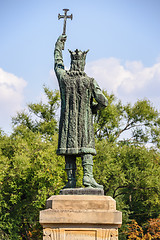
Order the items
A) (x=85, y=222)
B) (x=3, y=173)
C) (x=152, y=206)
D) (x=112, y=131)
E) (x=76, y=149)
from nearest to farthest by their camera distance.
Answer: (x=85, y=222), (x=76, y=149), (x=3, y=173), (x=152, y=206), (x=112, y=131)

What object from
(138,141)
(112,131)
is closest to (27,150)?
(112,131)

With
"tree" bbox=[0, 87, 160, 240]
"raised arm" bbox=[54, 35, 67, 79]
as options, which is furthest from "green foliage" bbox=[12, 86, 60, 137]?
"raised arm" bbox=[54, 35, 67, 79]

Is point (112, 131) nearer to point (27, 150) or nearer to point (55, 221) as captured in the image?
point (27, 150)

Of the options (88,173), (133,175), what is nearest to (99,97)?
(88,173)

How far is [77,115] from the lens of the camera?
724cm

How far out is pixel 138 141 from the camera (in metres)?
33.3

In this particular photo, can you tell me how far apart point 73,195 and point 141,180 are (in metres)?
19.1

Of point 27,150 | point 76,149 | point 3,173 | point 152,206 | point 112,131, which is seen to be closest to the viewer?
point 76,149

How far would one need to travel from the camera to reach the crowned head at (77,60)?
747cm

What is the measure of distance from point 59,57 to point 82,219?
125 inches

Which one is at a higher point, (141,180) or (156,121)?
(156,121)

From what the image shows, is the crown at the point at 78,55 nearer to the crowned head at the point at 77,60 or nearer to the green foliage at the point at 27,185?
the crowned head at the point at 77,60

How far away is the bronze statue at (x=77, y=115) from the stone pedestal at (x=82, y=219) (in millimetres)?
584

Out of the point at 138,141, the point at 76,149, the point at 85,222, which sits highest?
the point at 138,141
